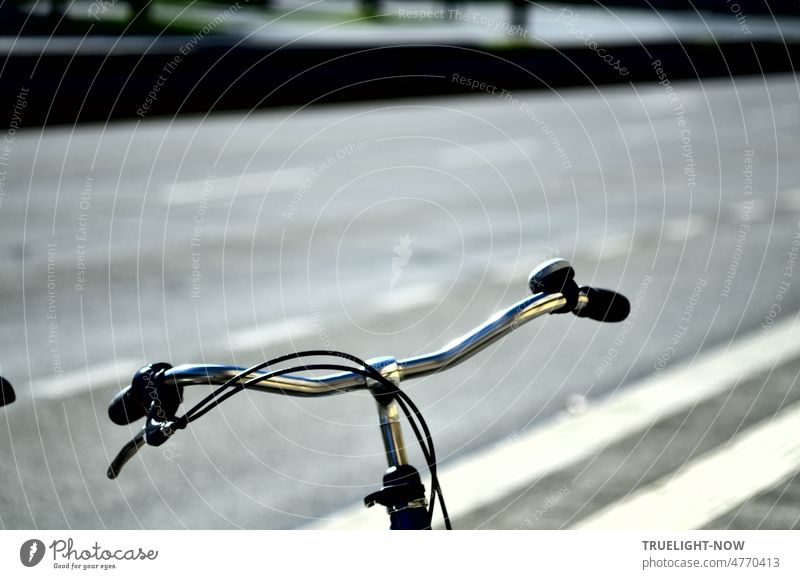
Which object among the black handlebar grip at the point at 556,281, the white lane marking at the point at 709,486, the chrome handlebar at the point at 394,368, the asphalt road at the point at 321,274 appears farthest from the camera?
the asphalt road at the point at 321,274

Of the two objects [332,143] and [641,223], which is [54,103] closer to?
[332,143]

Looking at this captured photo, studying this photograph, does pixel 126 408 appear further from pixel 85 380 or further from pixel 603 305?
pixel 85 380

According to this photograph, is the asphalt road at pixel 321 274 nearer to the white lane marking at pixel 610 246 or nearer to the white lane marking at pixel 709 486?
the white lane marking at pixel 610 246

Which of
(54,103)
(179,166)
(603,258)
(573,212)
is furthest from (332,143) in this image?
(603,258)

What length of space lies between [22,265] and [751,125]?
13086 millimetres

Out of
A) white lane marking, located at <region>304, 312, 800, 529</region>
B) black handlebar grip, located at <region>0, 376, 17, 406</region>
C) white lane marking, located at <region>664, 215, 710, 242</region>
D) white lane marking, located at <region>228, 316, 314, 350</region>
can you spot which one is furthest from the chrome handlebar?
white lane marking, located at <region>664, 215, 710, 242</region>

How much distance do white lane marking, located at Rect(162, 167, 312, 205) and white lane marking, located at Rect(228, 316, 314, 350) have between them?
12.7 feet

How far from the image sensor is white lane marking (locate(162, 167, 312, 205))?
11.0 meters

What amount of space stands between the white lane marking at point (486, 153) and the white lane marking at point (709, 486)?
8.35m

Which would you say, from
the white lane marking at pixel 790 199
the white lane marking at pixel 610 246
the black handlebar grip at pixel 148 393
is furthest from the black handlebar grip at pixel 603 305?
the white lane marking at pixel 790 199

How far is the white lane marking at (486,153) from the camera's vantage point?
1317 cm

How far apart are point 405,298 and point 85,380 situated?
256cm

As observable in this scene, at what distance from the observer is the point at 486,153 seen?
13.9m

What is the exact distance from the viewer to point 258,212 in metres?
10.5
